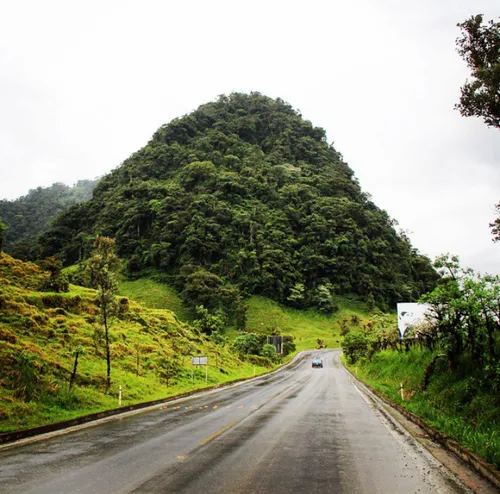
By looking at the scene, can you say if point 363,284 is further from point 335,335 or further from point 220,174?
point 220,174

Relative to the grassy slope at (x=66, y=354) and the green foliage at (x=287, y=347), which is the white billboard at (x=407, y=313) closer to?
the grassy slope at (x=66, y=354)

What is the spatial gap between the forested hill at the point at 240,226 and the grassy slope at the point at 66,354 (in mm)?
51661

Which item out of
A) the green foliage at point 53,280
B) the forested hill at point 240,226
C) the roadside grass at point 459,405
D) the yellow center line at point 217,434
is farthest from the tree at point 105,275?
the forested hill at point 240,226

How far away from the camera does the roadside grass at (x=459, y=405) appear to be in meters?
A: 7.92

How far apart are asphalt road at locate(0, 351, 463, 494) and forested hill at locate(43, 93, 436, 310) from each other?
244ft

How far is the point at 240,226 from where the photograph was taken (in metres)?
110

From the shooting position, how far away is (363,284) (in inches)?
4242

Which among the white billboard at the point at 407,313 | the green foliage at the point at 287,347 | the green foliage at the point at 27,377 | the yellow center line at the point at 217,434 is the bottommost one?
the green foliage at the point at 287,347

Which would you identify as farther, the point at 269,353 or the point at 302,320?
the point at 302,320

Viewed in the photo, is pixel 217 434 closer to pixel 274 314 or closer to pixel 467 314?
pixel 467 314

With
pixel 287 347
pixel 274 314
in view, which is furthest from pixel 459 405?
pixel 274 314

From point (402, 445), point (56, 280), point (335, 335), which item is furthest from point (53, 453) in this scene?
point (335, 335)

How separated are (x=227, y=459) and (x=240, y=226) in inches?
4079

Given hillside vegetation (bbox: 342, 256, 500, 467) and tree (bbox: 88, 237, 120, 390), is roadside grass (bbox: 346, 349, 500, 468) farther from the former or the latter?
tree (bbox: 88, 237, 120, 390)
